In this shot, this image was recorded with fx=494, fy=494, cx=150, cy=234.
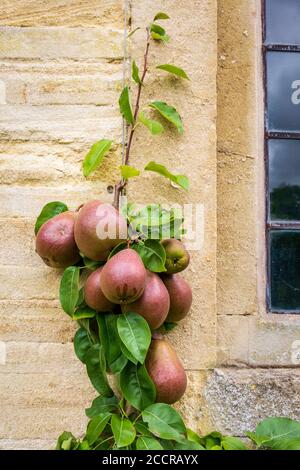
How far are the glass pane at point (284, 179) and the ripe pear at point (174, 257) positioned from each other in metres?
0.40

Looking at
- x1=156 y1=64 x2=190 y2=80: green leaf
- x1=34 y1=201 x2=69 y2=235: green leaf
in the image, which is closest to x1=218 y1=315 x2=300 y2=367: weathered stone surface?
x1=34 y1=201 x2=69 y2=235: green leaf

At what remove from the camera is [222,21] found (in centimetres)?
145

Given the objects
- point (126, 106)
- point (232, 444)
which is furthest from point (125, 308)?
point (126, 106)

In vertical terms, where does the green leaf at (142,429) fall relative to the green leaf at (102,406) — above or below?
below

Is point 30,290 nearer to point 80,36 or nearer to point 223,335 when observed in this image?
point 223,335

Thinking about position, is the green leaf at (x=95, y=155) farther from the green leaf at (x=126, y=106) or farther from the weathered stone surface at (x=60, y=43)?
the weathered stone surface at (x=60, y=43)

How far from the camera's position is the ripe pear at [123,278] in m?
0.97

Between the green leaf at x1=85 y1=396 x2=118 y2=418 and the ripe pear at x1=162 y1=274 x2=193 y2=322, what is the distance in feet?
0.75

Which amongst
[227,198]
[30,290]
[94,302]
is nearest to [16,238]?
[30,290]

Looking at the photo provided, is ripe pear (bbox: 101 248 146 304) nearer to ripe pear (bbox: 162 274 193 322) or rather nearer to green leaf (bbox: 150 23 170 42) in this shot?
ripe pear (bbox: 162 274 193 322)

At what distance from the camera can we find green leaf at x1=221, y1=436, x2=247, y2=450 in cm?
110

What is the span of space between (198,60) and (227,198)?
14.9 inches

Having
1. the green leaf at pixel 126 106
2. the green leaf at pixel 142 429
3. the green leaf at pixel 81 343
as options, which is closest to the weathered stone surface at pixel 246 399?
the green leaf at pixel 142 429

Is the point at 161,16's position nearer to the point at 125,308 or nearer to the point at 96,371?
the point at 125,308
